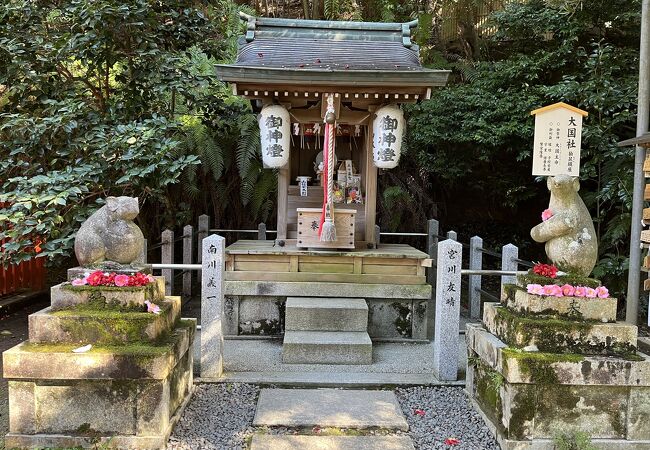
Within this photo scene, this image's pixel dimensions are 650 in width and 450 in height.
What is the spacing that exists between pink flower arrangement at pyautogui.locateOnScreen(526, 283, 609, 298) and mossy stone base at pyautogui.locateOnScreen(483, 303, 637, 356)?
0.19 m

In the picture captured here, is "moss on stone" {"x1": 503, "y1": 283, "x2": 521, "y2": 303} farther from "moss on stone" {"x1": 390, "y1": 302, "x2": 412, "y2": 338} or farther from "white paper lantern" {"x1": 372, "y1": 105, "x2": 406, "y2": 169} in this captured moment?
"white paper lantern" {"x1": 372, "y1": 105, "x2": 406, "y2": 169}

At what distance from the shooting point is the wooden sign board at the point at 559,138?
659cm

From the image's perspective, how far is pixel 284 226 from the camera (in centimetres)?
712

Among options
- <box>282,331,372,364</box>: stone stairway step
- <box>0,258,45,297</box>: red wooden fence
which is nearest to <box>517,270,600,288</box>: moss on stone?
<box>282,331,372,364</box>: stone stairway step

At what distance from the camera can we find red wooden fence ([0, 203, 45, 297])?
7582 millimetres

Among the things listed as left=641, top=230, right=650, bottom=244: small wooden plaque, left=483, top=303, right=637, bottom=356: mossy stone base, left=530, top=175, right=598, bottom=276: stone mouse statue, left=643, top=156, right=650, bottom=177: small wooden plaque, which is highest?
left=643, top=156, right=650, bottom=177: small wooden plaque

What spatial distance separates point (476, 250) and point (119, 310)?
5337 millimetres

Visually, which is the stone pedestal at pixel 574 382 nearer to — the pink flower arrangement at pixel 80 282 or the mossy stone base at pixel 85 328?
the mossy stone base at pixel 85 328

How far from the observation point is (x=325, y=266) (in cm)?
646

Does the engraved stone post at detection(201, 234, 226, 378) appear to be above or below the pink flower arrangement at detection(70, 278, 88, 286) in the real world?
below

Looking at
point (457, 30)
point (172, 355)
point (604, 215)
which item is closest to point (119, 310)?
point (172, 355)

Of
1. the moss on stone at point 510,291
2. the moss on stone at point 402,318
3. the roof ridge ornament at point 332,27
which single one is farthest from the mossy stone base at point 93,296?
the roof ridge ornament at point 332,27

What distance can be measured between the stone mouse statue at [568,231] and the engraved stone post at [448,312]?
1.13 metres

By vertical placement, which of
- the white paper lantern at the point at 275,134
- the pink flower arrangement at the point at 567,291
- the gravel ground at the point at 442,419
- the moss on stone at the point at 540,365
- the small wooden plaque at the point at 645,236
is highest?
the white paper lantern at the point at 275,134
